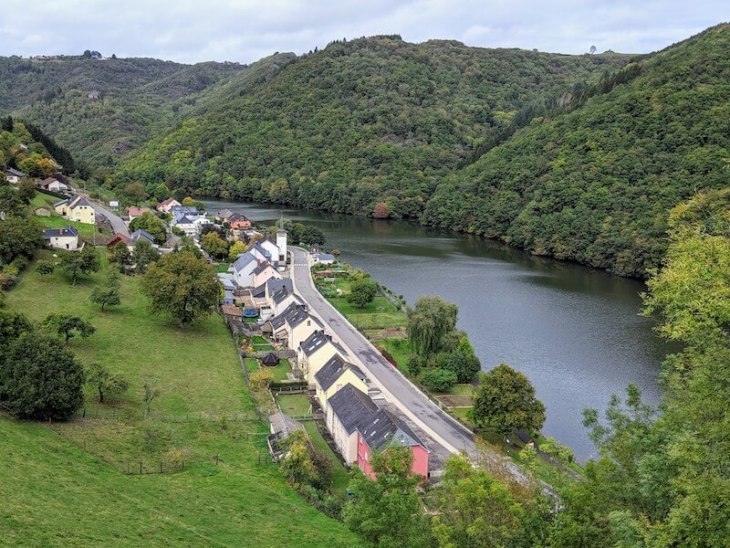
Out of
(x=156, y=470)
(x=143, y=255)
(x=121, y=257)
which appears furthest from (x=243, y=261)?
(x=156, y=470)

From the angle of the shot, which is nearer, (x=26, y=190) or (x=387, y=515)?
(x=387, y=515)

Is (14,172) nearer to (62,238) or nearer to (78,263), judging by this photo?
(62,238)

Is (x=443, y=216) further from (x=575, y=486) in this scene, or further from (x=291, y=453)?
(x=575, y=486)

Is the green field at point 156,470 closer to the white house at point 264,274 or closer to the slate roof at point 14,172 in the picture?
the white house at point 264,274

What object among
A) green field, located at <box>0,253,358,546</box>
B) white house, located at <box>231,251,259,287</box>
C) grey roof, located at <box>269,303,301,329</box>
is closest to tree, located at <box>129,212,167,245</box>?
white house, located at <box>231,251,259,287</box>

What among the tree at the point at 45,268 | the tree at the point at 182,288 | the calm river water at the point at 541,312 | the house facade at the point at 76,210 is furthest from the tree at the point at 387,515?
the house facade at the point at 76,210

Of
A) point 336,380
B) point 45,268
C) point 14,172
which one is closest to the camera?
point 336,380
